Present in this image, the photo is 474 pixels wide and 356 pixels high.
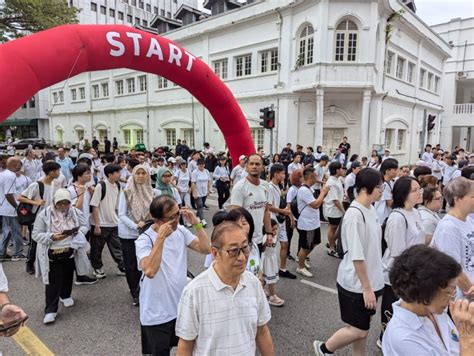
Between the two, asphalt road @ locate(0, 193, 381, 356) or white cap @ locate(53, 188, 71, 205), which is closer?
asphalt road @ locate(0, 193, 381, 356)

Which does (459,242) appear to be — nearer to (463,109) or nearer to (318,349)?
(318,349)

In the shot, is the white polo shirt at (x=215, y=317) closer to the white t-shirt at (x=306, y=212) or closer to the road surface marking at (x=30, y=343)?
the road surface marking at (x=30, y=343)

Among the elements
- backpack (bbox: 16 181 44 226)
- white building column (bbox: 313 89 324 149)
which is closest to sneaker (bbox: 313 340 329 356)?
backpack (bbox: 16 181 44 226)

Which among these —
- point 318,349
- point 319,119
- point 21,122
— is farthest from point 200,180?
point 21,122

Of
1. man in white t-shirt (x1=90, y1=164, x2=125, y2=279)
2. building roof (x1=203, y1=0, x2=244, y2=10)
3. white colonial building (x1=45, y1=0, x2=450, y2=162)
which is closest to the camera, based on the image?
man in white t-shirt (x1=90, y1=164, x2=125, y2=279)

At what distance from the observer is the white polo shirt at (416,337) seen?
5.09 ft

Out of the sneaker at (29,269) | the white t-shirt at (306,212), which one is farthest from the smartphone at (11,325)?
the white t-shirt at (306,212)

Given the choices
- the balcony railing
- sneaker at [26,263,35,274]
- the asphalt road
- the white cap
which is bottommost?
the asphalt road

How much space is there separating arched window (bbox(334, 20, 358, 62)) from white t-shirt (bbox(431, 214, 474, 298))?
14.9 meters

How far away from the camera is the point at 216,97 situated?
6359 millimetres

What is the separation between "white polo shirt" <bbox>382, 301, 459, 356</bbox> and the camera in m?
1.55

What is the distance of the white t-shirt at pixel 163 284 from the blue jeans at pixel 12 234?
14.8 feet

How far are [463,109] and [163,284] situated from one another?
1337 inches

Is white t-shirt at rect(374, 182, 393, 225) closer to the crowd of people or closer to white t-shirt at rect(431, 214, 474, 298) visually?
the crowd of people
